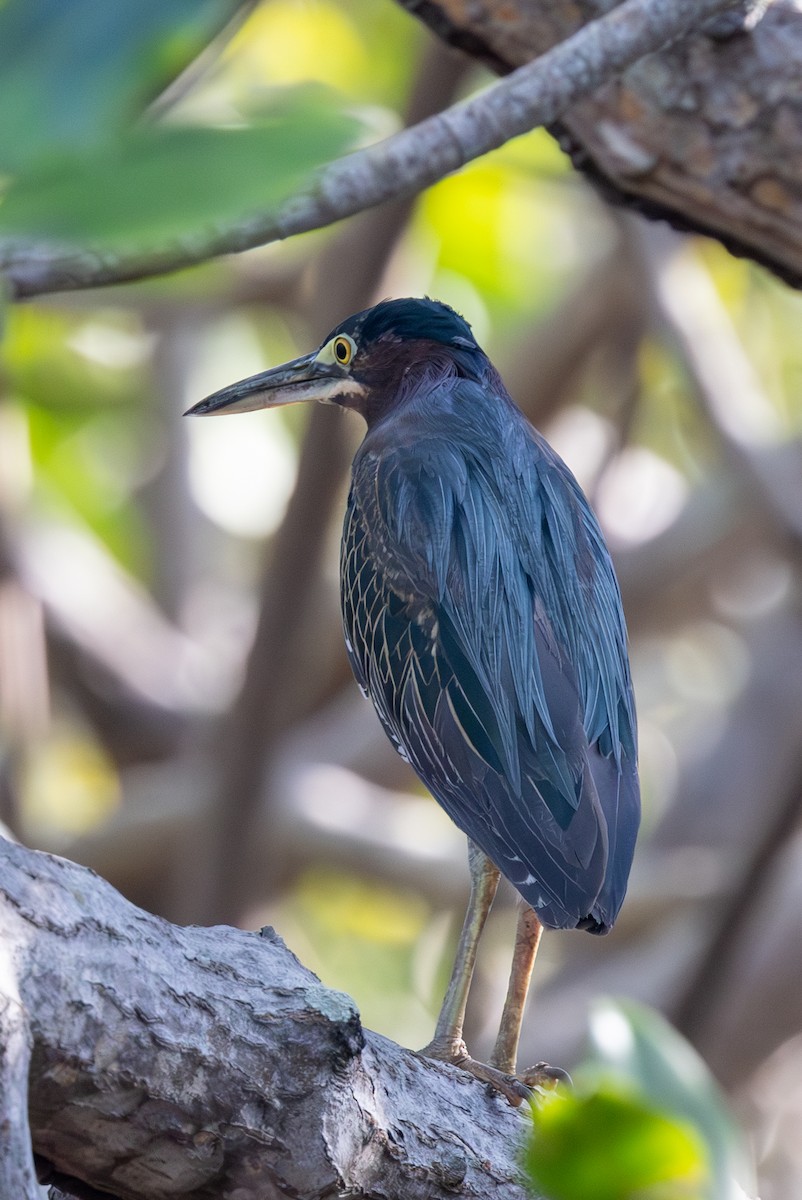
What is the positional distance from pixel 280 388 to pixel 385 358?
297 millimetres

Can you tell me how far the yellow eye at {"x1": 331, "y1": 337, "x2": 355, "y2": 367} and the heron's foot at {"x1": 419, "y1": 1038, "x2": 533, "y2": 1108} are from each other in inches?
68.8

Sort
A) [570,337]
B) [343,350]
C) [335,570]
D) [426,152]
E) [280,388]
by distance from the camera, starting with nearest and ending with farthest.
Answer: [426,152] → [280,388] → [343,350] → [570,337] → [335,570]

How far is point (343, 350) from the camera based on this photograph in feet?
12.5

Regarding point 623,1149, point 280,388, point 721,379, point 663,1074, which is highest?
point 721,379

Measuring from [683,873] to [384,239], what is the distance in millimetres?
2755

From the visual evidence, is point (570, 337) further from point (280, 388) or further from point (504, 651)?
point (504, 651)

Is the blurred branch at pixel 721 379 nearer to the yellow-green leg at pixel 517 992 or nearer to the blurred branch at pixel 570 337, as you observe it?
the blurred branch at pixel 570 337

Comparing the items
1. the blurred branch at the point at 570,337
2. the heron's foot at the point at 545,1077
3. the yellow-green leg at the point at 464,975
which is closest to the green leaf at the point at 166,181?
the yellow-green leg at the point at 464,975

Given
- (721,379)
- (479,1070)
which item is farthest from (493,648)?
(721,379)

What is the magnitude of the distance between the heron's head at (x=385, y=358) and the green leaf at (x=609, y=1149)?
2734mm

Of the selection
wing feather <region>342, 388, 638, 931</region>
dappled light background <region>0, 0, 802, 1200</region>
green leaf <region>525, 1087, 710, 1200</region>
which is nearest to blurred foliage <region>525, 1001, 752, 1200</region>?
green leaf <region>525, 1087, 710, 1200</region>

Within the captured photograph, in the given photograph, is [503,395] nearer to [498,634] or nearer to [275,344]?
[498,634]

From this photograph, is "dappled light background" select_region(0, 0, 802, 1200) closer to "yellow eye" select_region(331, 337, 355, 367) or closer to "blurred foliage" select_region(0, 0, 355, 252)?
"yellow eye" select_region(331, 337, 355, 367)

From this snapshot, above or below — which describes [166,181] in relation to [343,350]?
below
